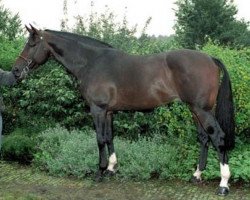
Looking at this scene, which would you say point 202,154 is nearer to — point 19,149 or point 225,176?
point 225,176

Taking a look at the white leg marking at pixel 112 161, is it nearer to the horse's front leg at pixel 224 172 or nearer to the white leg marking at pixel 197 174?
the white leg marking at pixel 197 174

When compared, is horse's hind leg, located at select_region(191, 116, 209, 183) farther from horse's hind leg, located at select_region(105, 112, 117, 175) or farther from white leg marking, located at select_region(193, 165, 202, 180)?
horse's hind leg, located at select_region(105, 112, 117, 175)

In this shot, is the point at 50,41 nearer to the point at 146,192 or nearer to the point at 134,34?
the point at 146,192

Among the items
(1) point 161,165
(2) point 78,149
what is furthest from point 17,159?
(1) point 161,165

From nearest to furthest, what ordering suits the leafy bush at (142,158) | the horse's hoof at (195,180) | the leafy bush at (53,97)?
the horse's hoof at (195,180)
the leafy bush at (142,158)
the leafy bush at (53,97)

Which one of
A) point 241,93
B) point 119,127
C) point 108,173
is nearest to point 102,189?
point 108,173

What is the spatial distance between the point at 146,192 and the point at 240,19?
1911cm

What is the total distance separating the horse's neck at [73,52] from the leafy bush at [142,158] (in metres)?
1.38

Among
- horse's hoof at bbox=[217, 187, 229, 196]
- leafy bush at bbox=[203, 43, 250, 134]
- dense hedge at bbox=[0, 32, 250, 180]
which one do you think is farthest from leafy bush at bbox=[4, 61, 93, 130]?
horse's hoof at bbox=[217, 187, 229, 196]

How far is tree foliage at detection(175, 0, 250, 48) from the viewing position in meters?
21.4

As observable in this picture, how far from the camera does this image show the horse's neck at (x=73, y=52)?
6.63m

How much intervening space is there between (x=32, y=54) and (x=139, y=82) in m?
1.66

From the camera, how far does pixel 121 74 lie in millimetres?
6383

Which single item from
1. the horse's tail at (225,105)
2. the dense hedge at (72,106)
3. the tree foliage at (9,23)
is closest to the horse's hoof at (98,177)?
the dense hedge at (72,106)
